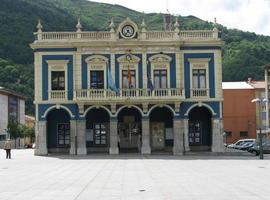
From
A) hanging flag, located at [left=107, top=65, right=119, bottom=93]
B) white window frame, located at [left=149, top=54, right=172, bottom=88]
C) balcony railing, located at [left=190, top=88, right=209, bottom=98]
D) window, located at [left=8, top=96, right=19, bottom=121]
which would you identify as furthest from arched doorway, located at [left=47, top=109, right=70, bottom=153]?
window, located at [left=8, top=96, right=19, bottom=121]

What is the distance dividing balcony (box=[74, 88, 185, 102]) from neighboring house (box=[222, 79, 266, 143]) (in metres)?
56.0

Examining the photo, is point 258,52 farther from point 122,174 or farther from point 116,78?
point 122,174

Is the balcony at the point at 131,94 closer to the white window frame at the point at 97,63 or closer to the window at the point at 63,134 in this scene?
the white window frame at the point at 97,63

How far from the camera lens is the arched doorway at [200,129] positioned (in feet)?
170

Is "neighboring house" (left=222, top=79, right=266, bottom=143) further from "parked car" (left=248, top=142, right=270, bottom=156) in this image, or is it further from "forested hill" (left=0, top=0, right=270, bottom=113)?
"parked car" (left=248, top=142, right=270, bottom=156)

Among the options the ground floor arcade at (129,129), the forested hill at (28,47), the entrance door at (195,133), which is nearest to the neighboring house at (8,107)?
the forested hill at (28,47)

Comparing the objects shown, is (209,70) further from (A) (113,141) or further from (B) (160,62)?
(A) (113,141)

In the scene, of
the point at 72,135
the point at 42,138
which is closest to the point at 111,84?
the point at 72,135

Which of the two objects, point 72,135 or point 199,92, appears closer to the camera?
point 72,135

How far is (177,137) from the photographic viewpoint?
4938 cm

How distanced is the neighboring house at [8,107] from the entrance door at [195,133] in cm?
5331

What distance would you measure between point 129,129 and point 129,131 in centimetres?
20

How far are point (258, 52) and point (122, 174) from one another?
91357mm

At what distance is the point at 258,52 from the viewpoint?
372 feet
